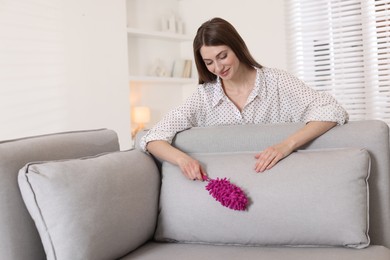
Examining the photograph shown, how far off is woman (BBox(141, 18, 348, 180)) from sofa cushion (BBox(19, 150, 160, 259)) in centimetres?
24

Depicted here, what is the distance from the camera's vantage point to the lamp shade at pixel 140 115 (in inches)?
196

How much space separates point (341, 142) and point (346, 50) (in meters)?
3.08

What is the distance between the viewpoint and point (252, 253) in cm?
165

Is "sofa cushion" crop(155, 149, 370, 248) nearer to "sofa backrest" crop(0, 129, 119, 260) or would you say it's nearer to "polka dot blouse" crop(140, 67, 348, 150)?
"polka dot blouse" crop(140, 67, 348, 150)

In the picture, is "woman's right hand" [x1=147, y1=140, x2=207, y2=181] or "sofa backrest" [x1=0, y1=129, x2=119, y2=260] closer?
"sofa backrest" [x1=0, y1=129, x2=119, y2=260]

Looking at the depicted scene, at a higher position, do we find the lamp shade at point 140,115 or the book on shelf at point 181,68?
the book on shelf at point 181,68

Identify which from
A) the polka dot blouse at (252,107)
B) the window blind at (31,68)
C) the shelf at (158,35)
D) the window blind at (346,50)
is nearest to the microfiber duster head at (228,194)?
the polka dot blouse at (252,107)

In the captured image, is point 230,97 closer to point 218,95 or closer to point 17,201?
point 218,95

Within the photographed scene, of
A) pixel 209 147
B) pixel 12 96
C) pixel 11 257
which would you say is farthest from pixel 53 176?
pixel 12 96

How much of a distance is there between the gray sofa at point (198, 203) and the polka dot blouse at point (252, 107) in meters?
0.18

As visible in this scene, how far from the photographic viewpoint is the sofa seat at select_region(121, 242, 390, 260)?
1.58 metres

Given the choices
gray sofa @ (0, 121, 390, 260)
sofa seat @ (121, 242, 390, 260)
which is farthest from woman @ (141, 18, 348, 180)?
sofa seat @ (121, 242, 390, 260)

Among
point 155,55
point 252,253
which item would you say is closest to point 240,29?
point 155,55

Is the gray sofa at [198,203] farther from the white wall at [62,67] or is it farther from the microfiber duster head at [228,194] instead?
the white wall at [62,67]
